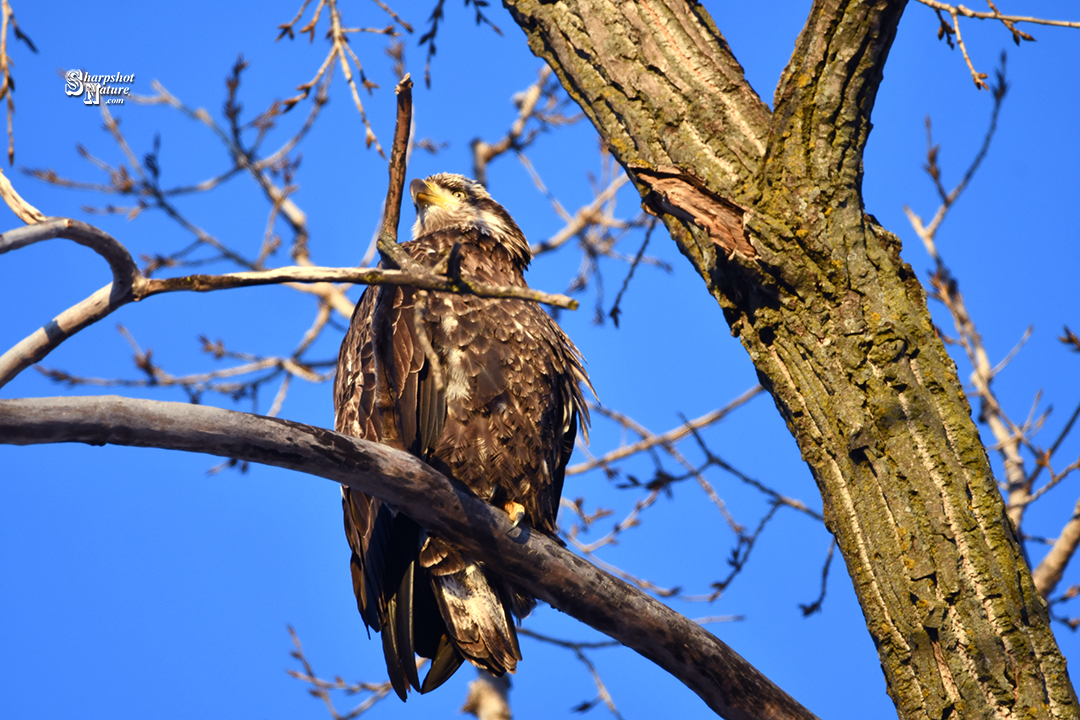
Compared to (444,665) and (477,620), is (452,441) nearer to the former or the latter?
(477,620)

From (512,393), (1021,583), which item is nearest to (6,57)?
(512,393)

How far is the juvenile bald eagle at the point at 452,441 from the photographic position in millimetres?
2994

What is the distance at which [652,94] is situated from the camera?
2525mm

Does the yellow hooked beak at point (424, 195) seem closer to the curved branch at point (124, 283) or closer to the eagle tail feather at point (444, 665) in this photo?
the eagle tail feather at point (444, 665)

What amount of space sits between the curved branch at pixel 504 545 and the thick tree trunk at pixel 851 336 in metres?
0.39

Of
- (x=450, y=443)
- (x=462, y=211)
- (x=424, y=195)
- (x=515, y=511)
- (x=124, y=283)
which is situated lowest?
(x=124, y=283)

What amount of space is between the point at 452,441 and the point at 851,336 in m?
1.57

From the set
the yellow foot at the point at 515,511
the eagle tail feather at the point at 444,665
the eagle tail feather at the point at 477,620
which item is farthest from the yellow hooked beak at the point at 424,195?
the eagle tail feather at the point at 444,665

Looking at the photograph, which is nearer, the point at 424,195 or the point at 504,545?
the point at 504,545

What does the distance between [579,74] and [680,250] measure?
670mm

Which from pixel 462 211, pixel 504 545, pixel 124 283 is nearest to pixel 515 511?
pixel 504 545

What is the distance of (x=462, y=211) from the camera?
459cm

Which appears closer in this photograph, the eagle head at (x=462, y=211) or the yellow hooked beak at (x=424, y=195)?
the eagle head at (x=462, y=211)

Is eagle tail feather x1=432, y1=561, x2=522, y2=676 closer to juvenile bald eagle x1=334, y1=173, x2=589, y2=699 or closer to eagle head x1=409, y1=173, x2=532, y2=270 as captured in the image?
juvenile bald eagle x1=334, y1=173, x2=589, y2=699
